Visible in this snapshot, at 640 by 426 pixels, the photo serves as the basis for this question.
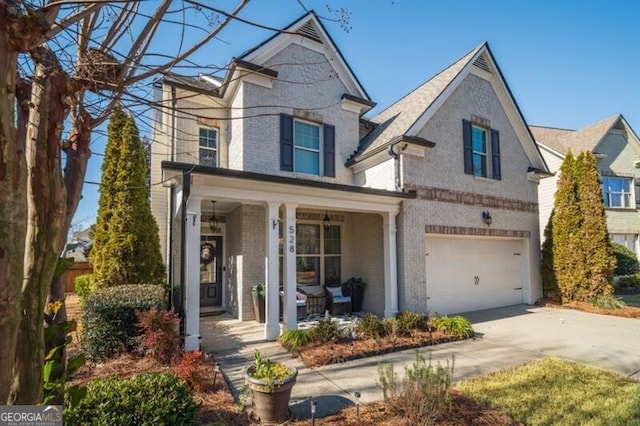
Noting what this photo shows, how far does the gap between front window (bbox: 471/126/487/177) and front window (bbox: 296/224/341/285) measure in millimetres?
5103

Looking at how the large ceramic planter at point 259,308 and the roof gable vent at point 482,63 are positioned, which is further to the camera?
the roof gable vent at point 482,63

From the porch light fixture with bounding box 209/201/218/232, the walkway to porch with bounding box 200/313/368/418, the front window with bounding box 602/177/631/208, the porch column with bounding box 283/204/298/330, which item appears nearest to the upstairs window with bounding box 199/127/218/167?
the porch light fixture with bounding box 209/201/218/232

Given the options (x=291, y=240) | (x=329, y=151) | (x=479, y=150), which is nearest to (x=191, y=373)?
(x=291, y=240)

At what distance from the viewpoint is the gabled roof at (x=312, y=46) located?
32.1 ft

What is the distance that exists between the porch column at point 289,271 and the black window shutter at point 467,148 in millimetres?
6311

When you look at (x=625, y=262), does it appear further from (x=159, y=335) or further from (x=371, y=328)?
(x=159, y=335)

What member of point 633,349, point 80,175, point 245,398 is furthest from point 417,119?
point 80,175

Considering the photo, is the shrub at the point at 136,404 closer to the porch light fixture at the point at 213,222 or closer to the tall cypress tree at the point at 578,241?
the porch light fixture at the point at 213,222

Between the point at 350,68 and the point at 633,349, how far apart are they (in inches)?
397

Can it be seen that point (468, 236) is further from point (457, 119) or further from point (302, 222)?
point (302, 222)

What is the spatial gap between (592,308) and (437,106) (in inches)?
321

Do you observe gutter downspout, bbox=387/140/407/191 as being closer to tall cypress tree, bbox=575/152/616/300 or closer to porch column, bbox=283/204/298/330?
porch column, bbox=283/204/298/330

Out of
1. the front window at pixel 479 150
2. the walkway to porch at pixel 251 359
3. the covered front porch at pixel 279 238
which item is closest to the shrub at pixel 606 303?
the front window at pixel 479 150

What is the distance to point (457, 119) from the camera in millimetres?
10898
